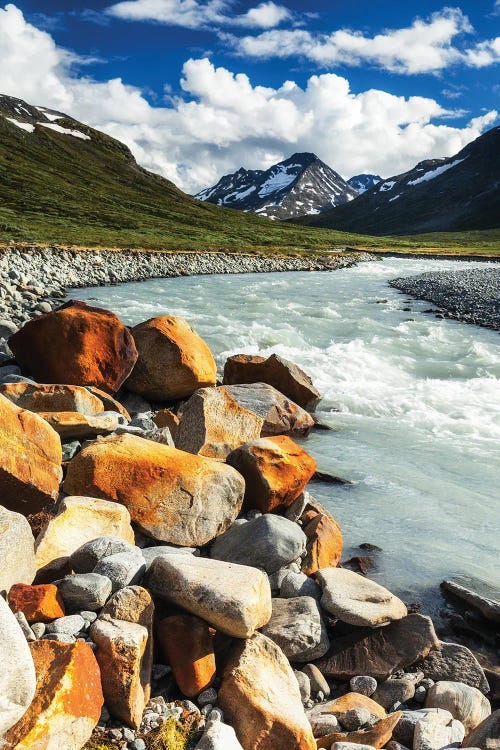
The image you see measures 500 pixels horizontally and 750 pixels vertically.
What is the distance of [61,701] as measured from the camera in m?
3.48

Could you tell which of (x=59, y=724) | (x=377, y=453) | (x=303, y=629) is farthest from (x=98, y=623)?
(x=377, y=453)

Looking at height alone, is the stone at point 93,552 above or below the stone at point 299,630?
above

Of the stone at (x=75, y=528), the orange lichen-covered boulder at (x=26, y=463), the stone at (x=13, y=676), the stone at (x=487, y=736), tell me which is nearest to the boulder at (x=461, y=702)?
the stone at (x=487, y=736)

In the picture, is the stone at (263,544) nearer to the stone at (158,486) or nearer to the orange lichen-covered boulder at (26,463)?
the stone at (158,486)

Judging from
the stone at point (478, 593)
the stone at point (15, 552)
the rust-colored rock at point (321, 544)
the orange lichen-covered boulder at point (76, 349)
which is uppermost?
the orange lichen-covered boulder at point (76, 349)

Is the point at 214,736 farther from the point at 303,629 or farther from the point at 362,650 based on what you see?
the point at 362,650

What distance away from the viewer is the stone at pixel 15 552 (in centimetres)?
430

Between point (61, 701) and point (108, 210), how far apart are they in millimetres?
109932

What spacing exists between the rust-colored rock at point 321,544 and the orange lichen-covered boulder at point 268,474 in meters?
0.61

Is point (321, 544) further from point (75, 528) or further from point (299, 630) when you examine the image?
point (75, 528)

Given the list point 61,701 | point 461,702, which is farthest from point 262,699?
point 461,702

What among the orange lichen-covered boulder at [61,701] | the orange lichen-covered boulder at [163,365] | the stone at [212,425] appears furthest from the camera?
the orange lichen-covered boulder at [163,365]

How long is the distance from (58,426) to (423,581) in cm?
530

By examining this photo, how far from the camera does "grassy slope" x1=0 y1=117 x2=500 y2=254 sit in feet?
226
